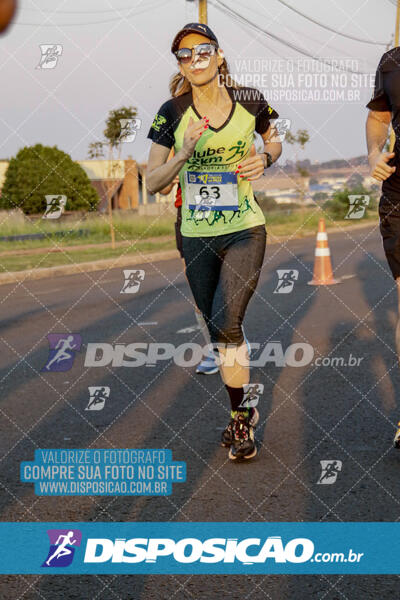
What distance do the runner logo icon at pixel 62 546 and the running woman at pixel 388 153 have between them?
1847 mm

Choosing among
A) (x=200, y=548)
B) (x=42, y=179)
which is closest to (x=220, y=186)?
(x=200, y=548)

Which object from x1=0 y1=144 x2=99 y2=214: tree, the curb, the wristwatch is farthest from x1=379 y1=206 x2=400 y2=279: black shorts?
x1=0 y1=144 x2=99 y2=214: tree

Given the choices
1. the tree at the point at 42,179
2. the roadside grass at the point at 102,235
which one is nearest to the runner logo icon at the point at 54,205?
the roadside grass at the point at 102,235

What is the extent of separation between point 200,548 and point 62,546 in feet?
1.77

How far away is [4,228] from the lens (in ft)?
105

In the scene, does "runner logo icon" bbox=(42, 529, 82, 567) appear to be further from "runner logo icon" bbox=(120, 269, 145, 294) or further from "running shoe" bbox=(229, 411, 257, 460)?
"runner logo icon" bbox=(120, 269, 145, 294)

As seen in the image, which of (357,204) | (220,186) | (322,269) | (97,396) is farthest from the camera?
(322,269)

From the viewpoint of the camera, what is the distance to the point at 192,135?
402 centimetres

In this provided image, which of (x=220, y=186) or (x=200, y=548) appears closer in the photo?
(x=200, y=548)

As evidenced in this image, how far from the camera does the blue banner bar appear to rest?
3.19 metres

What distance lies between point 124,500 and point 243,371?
1066mm

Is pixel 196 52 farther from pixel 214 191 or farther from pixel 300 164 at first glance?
pixel 300 164

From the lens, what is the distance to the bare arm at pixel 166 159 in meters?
4.02

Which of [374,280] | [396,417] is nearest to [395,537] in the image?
[396,417]
